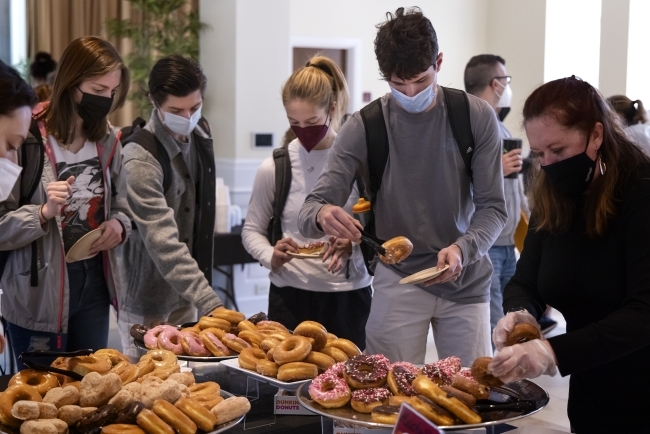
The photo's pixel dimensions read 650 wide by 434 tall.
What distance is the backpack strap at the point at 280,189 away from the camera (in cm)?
263

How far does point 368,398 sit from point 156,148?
1332 mm

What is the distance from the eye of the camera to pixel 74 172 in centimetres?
243

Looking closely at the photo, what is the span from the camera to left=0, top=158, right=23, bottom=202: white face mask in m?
2.04

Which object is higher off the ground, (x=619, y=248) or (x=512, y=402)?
(x=619, y=248)

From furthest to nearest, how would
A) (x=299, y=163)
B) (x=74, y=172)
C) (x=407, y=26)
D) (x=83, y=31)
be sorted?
(x=83, y=31) < (x=299, y=163) < (x=74, y=172) < (x=407, y=26)

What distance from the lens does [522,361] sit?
59.5 inches

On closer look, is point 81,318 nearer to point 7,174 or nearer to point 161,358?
point 7,174

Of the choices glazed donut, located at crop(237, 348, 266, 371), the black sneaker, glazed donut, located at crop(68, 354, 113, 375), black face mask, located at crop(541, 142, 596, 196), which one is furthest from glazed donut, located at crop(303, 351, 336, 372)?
the black sneaker

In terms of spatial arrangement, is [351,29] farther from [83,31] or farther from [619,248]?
[619,248]

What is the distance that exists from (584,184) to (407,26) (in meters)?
0.65

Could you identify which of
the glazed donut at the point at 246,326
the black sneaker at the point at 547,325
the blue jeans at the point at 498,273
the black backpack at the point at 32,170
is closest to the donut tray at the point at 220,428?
the glazed donut at the point at 246,326

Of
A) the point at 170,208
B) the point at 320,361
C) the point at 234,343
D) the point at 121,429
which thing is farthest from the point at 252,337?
the point at 170,208

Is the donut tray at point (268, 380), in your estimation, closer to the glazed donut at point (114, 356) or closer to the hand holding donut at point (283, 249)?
the glazed donut at point (114, 356)

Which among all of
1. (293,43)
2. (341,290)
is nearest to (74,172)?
(341,290)
